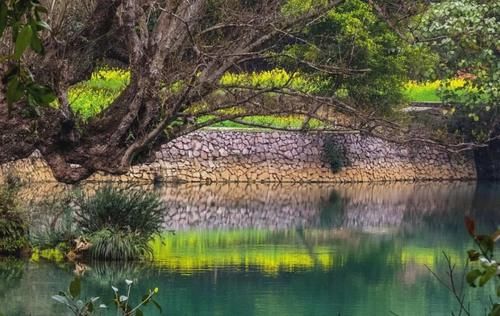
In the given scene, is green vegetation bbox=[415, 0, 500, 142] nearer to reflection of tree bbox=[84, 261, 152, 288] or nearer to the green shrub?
reflection of tree bbox=[84, 261, 152, 288]

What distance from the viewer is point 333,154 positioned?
32094 millimetres

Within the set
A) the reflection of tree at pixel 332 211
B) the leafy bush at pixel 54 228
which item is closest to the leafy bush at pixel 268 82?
the leafy bush at pixel 54 228

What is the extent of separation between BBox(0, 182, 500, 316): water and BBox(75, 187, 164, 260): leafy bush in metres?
0.28

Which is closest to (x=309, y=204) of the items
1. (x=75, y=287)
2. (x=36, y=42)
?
(x=75, y=287)

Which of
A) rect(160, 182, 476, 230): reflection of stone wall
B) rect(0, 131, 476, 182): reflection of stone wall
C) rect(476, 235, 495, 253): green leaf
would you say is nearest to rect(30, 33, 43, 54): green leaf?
rect(476, 235, 495, 253): green leaf

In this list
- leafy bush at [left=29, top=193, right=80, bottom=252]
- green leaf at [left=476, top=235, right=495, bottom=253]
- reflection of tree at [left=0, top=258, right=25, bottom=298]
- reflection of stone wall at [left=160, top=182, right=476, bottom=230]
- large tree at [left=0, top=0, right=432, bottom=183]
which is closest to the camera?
green leaf at [left=476, top=235, right=495, bottom=253]

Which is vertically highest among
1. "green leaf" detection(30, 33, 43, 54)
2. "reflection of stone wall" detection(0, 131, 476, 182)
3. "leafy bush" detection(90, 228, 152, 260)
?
"reflection of stone wall" detection(0, 131, 476, 182)

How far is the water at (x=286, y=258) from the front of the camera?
44.8 ft

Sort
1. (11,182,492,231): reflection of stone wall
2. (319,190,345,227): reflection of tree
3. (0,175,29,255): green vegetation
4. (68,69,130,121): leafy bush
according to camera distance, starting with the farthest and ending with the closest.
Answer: (319,190,345,227): reflection of tree → (11,182,492,231): reflection of stone wall → (0,175,29,255): green vegetation → (68,69,130,121): leafy bush

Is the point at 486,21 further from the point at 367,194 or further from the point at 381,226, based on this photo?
the point at 367,194

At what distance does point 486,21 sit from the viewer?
620 inches

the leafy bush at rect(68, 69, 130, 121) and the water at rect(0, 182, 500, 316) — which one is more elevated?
the leafy bush at rect(68, 69, 130, 121)

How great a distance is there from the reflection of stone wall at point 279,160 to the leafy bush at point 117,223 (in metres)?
12.6

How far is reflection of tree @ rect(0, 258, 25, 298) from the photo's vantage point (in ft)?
45.2
